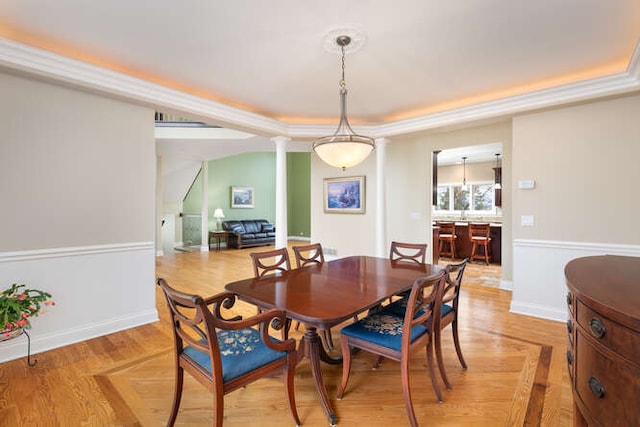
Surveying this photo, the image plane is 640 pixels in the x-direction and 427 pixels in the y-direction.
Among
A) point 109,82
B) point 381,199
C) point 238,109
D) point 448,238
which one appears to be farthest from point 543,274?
point 109,82

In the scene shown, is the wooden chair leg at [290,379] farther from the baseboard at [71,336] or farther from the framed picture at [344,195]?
the framed picture at [344,195]

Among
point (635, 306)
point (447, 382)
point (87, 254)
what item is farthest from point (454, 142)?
point (87, 254)

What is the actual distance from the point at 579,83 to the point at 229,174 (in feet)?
29.5

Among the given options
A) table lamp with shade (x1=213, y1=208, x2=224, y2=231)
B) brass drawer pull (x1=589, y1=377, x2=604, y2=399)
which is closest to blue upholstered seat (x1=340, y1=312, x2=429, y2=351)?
brass drawer pull (x1=589, y1=377, x2=604, y2=399)

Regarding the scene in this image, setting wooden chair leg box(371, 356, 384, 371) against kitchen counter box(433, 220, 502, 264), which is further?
kitchen counter box(433, 220, 502, 264)

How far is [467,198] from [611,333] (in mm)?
7998

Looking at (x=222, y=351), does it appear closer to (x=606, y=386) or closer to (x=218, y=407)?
(x=218, y=407)

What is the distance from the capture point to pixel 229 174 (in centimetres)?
1006

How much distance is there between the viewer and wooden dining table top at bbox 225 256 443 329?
1622 mm

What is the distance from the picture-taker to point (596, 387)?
1002mm

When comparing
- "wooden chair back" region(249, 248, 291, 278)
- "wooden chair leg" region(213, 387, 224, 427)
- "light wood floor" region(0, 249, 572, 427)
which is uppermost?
"wooden chair back" region(249, 248, 291, 278)

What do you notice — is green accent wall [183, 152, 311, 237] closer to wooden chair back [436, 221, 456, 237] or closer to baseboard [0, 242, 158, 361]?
wooden chair back [436, 221, 456, 237]

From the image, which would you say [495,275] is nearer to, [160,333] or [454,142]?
[454,142]

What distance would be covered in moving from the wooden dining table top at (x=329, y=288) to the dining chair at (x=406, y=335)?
0.21 meters
